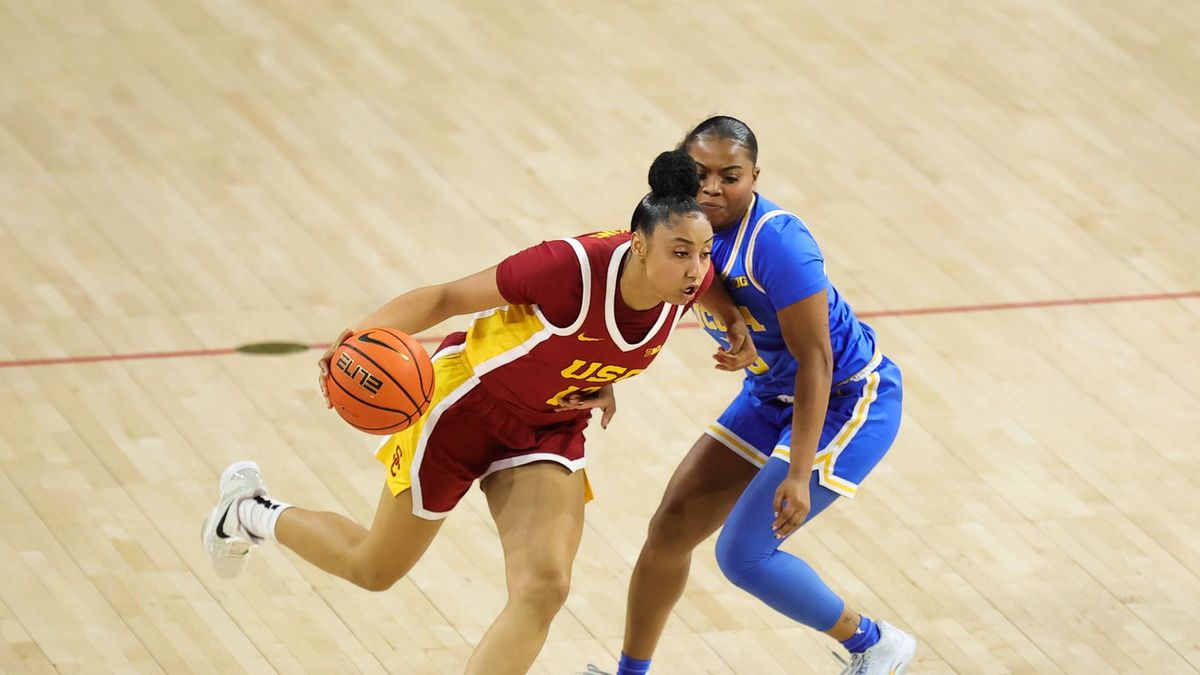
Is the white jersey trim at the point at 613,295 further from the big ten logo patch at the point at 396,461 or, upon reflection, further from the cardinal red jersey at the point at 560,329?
the big ten logo patch at the point at 396,461

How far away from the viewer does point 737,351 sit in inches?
162


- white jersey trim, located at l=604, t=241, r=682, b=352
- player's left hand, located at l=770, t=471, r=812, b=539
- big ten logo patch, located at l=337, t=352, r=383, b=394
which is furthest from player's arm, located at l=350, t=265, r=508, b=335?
player's left hand, located at l=770, t=471, r=812, b=539

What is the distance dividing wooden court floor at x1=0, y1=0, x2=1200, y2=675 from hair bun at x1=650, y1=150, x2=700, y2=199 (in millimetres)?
1610

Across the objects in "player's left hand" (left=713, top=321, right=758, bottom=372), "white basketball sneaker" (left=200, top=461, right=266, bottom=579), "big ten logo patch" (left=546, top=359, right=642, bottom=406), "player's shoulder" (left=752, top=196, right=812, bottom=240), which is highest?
"player's shoulder" (left=752, top=196, right=812, bottom=240)

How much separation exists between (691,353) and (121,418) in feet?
6.77

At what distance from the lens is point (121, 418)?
5.82m

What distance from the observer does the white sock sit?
470 centimetres

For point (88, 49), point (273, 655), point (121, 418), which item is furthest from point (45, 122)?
point (273, 655)

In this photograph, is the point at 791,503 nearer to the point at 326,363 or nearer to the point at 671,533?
the point at 671,533

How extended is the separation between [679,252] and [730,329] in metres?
0.38

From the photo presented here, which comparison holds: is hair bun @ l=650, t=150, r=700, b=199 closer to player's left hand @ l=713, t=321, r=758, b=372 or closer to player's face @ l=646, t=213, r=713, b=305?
player's face @ l=646, t=213, r=713, b=305

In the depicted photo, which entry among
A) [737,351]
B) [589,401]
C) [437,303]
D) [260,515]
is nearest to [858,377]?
[737,351]

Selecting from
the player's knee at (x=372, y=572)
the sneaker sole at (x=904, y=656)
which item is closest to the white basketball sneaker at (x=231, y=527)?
A: the player's knee at (x=372, y=572)

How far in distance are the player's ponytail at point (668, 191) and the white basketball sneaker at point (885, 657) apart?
1.42 meters
